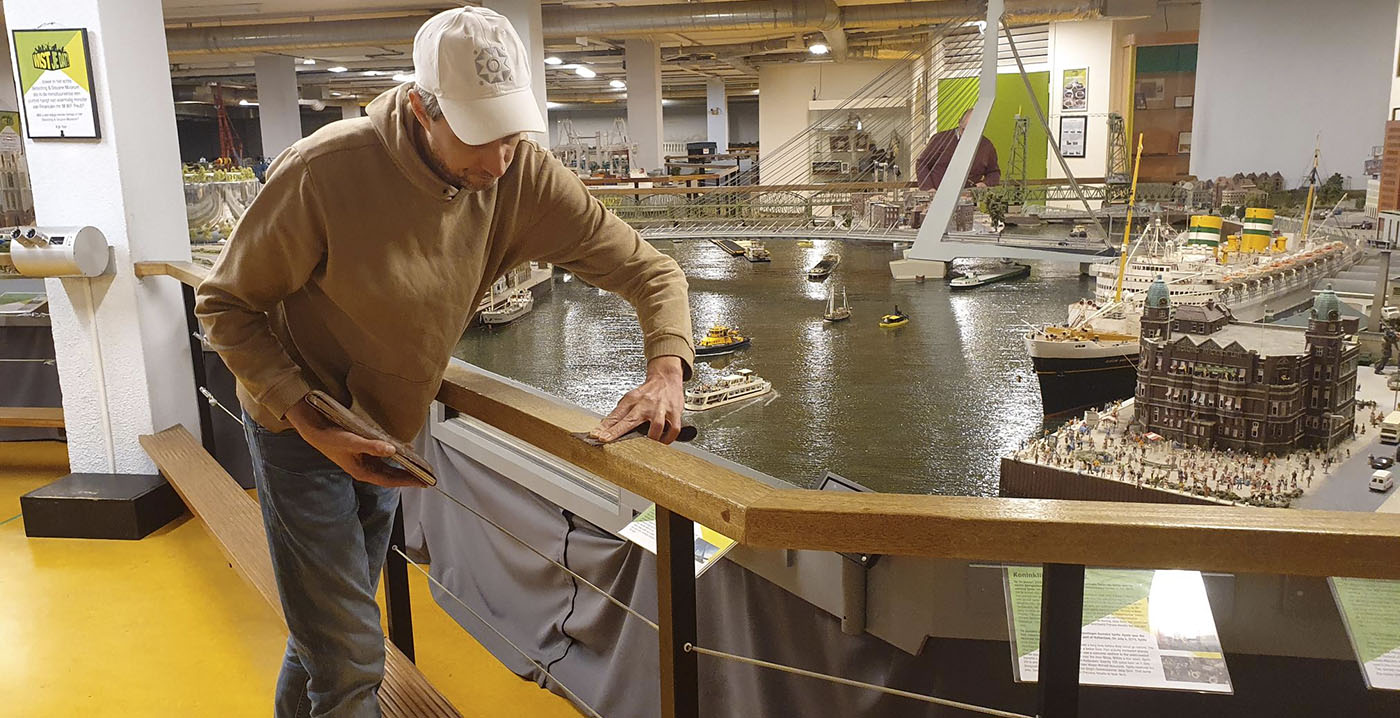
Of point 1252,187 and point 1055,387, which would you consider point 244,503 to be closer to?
point 1055,387

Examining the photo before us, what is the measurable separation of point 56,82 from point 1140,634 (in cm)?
311

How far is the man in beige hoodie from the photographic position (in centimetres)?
114

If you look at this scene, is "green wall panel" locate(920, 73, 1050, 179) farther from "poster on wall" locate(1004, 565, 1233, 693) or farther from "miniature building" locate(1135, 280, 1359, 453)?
"poster on wall" locate(1004, 565, 1233, 693)

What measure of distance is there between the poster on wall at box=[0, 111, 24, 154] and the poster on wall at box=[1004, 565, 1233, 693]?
650cm

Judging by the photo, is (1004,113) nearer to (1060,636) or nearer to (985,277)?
(985,277)

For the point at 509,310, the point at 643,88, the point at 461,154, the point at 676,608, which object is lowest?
the point at 509,310

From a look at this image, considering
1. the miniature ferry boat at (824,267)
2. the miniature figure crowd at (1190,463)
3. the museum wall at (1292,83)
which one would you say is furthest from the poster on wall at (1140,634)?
the miniature ferry boat at (824,267)

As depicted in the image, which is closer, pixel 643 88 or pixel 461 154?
pixel 461 154

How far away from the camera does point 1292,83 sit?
14.8ft

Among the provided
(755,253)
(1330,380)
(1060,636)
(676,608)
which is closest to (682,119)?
(755,253)

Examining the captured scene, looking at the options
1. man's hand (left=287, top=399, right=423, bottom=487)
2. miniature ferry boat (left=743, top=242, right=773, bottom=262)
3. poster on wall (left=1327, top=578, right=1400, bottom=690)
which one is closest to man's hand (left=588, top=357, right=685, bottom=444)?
man's hand (left=287, top=399, right=423, bottom=487)

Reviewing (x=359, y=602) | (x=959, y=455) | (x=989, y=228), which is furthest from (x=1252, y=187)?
(x=359, y=602)

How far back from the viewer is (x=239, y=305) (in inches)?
47.6

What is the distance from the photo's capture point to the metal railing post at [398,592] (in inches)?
71.3
